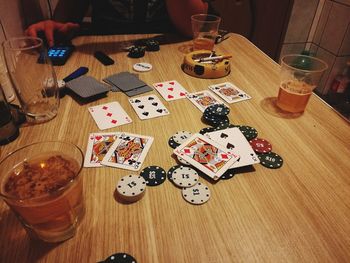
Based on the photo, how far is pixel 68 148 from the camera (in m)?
0.59

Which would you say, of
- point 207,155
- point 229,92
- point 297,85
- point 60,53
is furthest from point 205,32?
point 207,155

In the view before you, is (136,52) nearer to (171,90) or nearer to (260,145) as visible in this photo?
(171,90)

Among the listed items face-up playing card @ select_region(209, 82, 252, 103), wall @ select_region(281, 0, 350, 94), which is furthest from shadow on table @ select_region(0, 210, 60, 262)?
wall @ select_region(281, 0, 350, 94)

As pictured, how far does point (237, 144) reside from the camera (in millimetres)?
766

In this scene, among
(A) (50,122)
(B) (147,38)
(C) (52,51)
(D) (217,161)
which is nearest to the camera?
(D) (217,161)

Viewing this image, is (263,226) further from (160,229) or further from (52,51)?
(52,51)

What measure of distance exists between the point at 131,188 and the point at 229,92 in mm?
582

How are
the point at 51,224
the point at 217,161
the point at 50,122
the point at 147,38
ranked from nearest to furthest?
the point at 51,224
the point at 217,161
the point at 50,122
the point at 147,38

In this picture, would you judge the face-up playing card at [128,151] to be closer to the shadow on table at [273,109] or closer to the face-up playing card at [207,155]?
the face-up playing card at [207,155]

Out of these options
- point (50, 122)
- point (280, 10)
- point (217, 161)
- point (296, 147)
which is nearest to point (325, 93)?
point (280, 10)

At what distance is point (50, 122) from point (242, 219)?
633 millimetres

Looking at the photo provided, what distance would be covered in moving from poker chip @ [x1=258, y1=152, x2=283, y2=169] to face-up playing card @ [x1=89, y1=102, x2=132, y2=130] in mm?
419

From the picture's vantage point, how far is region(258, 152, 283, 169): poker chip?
718 mm

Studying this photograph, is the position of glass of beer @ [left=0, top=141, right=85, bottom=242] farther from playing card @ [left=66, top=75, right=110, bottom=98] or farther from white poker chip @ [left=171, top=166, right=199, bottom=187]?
playing card @ [left=66, top=75, right=110, bottom=98]
